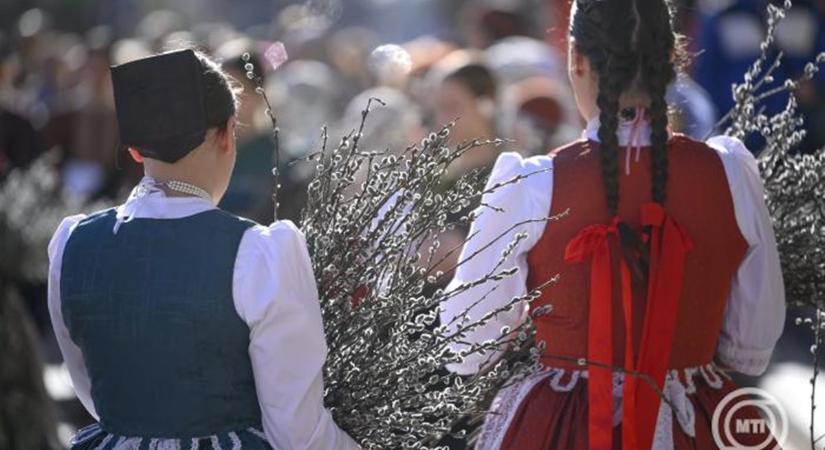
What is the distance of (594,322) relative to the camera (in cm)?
324

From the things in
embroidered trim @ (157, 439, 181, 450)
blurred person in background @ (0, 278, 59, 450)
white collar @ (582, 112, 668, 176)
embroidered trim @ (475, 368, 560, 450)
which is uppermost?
white collar @ (582, 112, 668, 176)

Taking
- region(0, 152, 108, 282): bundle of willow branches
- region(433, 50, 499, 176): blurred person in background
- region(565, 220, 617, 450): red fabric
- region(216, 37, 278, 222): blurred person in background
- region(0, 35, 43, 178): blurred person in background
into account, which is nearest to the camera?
region(565, 220, 617, 450): red fabric

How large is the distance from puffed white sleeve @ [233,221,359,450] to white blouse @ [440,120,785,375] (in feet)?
1.43

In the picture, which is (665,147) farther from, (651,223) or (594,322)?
(594,322)

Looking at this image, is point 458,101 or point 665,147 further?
point 458,101

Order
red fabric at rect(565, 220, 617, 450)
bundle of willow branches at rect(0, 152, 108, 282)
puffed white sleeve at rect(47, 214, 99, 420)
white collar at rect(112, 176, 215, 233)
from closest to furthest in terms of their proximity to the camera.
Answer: white collar at rect(112, 176, 215, 233) < puffed white sleeve at rect(47, 214, 99, 420) < red fabric at rect(565, 220, 617, 450) < bundle of willow branches at rect(0, 152, 108, 282)

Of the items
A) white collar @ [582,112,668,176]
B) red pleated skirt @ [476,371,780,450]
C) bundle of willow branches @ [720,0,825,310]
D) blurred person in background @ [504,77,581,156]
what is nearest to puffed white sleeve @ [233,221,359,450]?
red pleated skirt @ [476,371,780,450]

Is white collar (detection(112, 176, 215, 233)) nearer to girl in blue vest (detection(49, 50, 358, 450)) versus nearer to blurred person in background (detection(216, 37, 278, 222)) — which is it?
girl in blue vest (detection(49, 50, 358, 450))

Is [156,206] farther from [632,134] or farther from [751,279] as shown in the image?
[751,279]

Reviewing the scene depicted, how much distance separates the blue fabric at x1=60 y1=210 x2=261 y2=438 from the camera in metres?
2.86

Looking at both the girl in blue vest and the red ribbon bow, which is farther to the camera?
the red ribbon bow

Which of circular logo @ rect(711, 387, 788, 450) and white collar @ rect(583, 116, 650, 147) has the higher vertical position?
white collar @ rect(583, 116, 650, 147)

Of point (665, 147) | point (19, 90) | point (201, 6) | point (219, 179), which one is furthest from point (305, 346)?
point (201, 6)

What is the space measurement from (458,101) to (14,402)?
1.95 m
